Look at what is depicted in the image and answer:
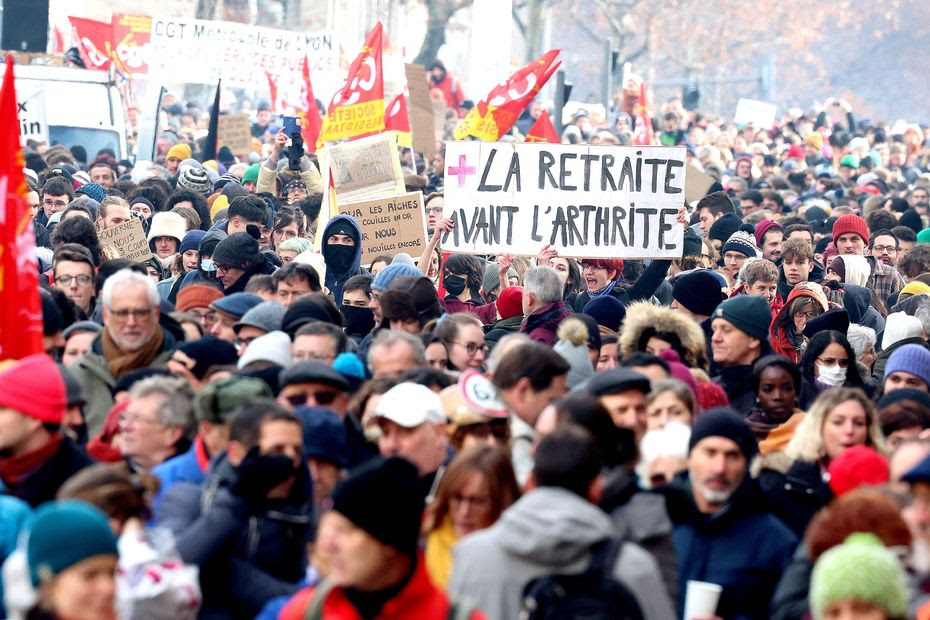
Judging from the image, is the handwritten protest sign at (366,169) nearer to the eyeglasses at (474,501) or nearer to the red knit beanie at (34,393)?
the red knit beanie at (34,393)

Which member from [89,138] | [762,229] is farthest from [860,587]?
[89,138]

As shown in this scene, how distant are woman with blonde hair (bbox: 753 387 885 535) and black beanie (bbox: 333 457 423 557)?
1.84 m

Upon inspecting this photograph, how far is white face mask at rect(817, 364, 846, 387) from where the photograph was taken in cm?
858

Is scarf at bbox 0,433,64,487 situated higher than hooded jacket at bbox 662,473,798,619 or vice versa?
scarf at bbox 0,433,64,487

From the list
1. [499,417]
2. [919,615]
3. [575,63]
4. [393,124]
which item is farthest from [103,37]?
[575,63]

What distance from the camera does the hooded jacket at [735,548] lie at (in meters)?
5.40

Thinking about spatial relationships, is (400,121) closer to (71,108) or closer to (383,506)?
(71,108)

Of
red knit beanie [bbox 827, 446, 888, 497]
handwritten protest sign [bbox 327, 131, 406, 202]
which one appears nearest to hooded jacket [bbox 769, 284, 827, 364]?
handwritten protest sign [bbox 327, 131, 406, 202]

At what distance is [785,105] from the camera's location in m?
81.6

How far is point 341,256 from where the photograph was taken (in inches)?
430

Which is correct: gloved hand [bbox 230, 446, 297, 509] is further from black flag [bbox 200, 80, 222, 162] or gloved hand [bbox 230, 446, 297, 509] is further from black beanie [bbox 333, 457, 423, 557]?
black flag [bbox 200, 80, 222, 162]

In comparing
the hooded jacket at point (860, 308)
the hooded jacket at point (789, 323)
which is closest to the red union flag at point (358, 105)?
the hooded jacket at point (860, 308)

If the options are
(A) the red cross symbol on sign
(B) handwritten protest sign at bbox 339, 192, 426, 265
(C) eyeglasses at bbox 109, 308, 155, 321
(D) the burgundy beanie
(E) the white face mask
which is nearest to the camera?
(C) eyeglasses at bbox 109, 308, 155, 321

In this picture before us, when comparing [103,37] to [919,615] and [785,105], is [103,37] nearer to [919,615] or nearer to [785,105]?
[919,615]
